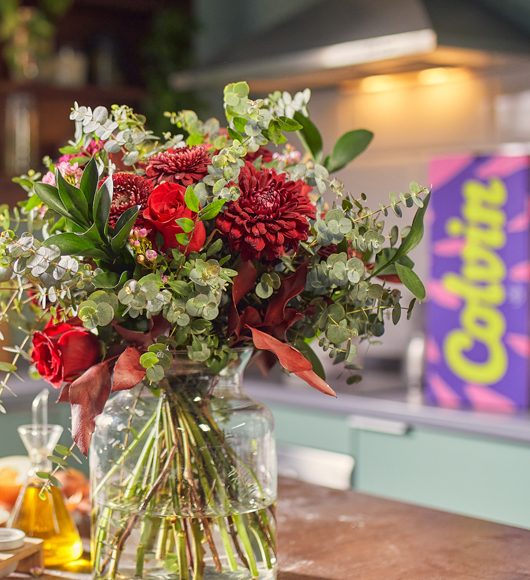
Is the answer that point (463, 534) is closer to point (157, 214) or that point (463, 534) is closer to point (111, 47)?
point (157, 214)

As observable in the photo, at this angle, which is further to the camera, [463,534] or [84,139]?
[463,534]

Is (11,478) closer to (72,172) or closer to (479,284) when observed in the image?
(72,172)

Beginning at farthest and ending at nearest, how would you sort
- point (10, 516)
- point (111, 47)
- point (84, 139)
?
point (111, 47)
point (10, 516)
point (84, 139)

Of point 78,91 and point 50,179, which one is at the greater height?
point 78,91

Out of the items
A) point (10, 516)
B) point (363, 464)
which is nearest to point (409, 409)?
point (363, 464)

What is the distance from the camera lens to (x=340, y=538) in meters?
1.41

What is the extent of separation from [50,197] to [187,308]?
19 centimetres

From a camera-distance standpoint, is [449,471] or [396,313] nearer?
[396,313]

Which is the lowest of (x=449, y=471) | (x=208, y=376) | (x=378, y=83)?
(x=449, y=471)

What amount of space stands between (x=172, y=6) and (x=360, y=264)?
325cm

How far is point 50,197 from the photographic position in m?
1.10

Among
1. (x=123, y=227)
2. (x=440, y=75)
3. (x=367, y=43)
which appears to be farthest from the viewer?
(x=440, y=75)

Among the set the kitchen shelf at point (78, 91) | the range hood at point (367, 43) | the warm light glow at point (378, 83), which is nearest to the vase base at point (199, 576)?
the range hood at point (367, 43)

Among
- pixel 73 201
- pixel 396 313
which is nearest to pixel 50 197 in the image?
pixel 73 201
